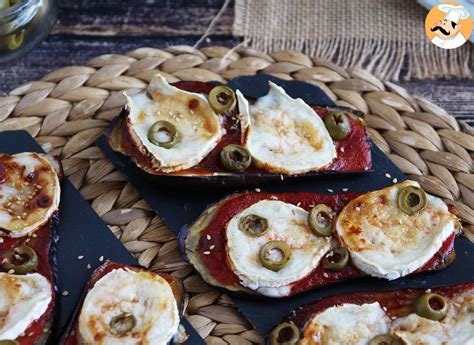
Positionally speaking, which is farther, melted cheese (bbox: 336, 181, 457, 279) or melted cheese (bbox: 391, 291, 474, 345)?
melted cheese (bbox: 336, 181, 457, 279)

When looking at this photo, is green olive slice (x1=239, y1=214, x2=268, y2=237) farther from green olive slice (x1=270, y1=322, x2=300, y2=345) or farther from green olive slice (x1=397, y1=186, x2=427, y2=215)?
green olive slice (x1=397, y1=186, x2=427, y2=215)

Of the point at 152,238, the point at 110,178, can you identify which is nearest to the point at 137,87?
the point at 110,178

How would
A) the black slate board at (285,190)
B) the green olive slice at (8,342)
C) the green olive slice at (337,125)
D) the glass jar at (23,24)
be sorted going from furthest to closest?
the glass jar at (23,24) < the green olive slice at (337,125) < the black slate board at (285,190) < the green olive slice at (8,342)

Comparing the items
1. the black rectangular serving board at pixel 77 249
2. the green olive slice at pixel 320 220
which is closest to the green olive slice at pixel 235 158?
the green olive slice at pixel 320 220

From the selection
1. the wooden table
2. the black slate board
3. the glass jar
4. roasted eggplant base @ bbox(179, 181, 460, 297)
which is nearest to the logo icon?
the wooden table

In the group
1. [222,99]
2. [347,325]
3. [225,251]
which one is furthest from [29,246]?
[347,325]

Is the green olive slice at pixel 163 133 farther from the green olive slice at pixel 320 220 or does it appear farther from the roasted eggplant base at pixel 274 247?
the green olive slice at pixel 320 220

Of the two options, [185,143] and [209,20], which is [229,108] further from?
[209,20]

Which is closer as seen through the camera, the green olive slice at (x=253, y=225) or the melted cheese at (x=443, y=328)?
the melted cheese at (x=443, y=328)
